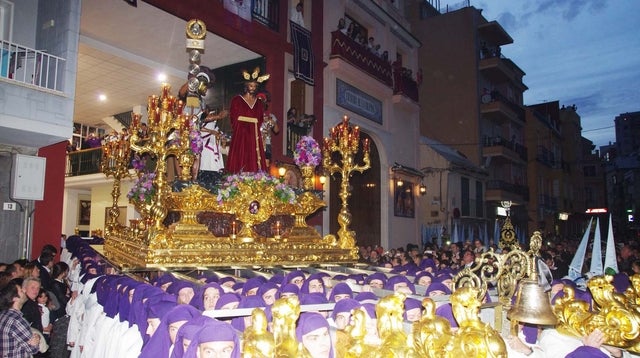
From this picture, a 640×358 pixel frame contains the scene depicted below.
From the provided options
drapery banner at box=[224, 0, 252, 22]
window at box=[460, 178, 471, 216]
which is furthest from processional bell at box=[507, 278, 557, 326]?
window at box=[460, 178, 471, 216]

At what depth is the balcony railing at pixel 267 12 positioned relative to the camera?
14.9 metres

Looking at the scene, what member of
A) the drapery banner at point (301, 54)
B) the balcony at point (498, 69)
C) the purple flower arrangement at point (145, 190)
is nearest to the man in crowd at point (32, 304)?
the purple flower arrangement at point (145, 190)

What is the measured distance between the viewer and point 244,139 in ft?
35.1

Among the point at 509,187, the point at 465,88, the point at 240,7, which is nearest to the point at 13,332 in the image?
the point at 240,7

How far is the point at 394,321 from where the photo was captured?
109 inches

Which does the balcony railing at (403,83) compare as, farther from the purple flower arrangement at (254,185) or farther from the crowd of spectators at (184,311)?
the crowd of spectators at (184,311)

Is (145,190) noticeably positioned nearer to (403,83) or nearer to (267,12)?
(267,12)

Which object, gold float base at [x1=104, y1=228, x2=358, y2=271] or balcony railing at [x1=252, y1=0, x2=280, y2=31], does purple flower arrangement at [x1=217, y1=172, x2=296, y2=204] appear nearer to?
gold float base at [x1=104, y1=228, x2=358, y2=271]

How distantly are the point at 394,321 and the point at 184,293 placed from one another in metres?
4.05

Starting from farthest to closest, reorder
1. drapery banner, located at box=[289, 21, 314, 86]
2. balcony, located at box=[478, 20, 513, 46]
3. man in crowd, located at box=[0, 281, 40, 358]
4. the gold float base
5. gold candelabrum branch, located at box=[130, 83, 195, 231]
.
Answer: balcony, located at box=[478, 20, 513, 46]
drapery banner, located at box=[289, 21, 314, 86]
gold candelabrum branch, located at box=[130, 83, 195, 231]
the gold float base
man in crowd, located at box=[0, 281, 40, 358]

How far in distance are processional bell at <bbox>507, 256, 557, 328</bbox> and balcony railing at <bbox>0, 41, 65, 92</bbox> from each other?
32.6 ft

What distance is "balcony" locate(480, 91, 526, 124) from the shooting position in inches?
1181

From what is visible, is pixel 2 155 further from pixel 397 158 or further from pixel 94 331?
pixel 397 158

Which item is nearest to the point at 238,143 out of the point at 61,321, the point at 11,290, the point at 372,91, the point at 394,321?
the point at 61,321
